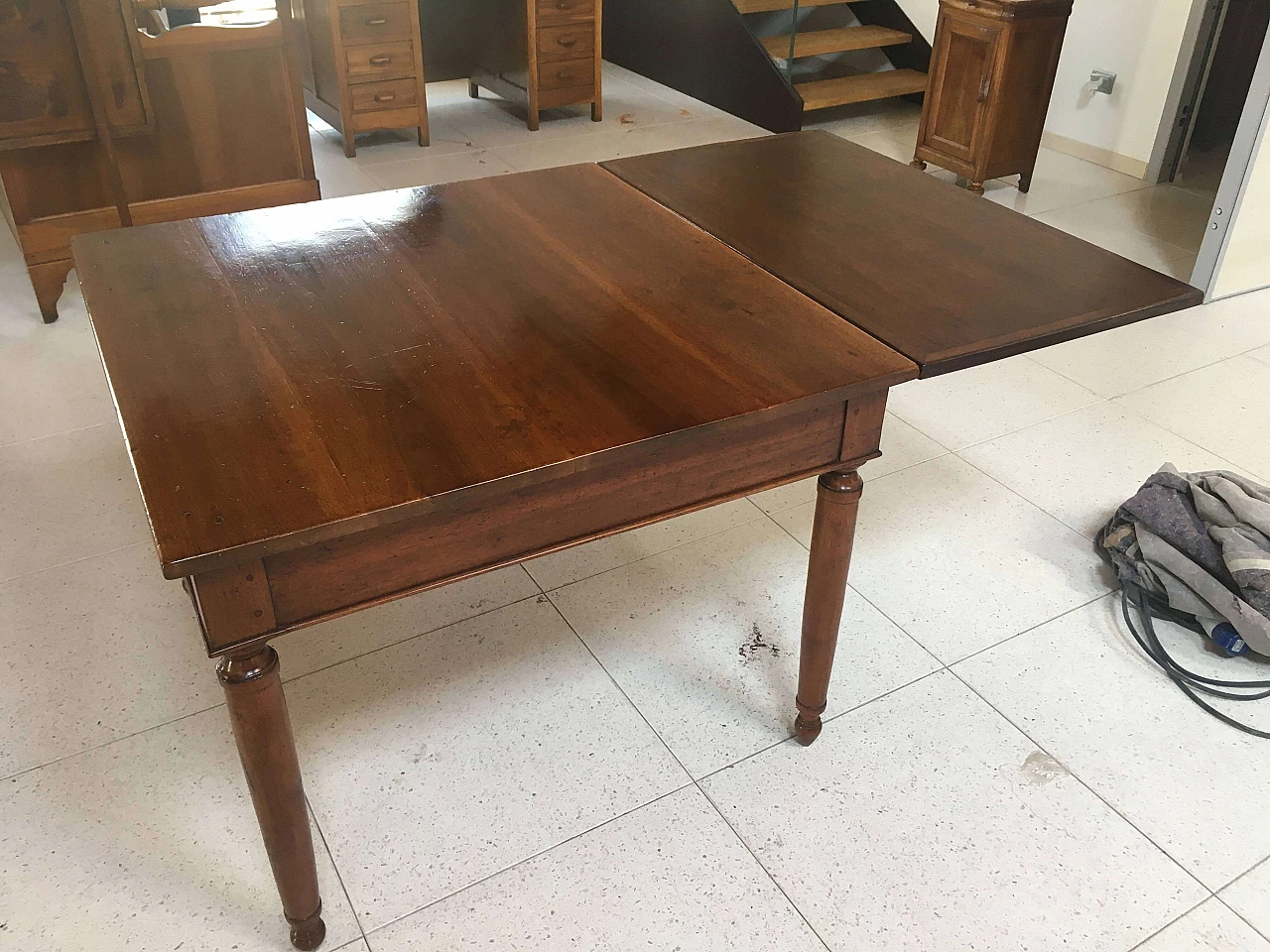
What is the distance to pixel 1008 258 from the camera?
5.34 ft

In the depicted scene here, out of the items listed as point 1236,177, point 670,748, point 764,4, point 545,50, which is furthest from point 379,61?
point 670,748

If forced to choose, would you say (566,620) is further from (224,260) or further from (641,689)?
(224,260)

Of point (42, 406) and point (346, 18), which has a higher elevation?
point (346, 18)

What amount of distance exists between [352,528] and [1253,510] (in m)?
1.73

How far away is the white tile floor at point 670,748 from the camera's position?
1.46m

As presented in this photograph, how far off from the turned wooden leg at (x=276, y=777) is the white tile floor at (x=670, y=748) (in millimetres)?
105

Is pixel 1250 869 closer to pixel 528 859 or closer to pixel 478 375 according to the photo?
pixel 528 859

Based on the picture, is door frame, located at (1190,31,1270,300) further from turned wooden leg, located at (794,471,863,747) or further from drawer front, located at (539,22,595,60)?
drawer front, located at (539,22,595,60)

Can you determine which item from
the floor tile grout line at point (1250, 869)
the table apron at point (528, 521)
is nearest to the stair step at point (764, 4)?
the table apron at point (528, 521)

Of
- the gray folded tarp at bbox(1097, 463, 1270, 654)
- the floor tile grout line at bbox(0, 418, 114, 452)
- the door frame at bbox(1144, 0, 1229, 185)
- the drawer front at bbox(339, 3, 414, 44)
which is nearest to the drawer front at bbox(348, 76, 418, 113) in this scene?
the drawer front at bbox(339, 3, 414, 44)

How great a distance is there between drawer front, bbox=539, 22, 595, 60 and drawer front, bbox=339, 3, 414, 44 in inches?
24.5

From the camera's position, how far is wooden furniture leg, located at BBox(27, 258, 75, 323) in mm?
2908

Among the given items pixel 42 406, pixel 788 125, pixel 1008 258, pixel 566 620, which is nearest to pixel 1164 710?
pixel 1008 258

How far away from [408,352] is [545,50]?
375cm
